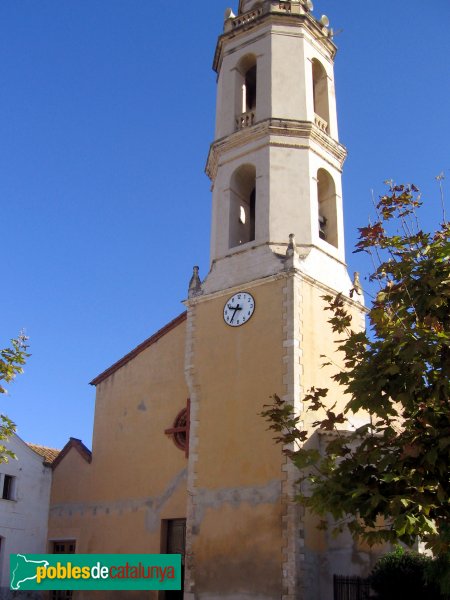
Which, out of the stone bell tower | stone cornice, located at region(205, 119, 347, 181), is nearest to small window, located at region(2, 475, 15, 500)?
the stone bell tower

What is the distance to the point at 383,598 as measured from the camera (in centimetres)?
1288

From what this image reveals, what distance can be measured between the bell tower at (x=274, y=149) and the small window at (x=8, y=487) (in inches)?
341

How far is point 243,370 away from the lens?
17.2m

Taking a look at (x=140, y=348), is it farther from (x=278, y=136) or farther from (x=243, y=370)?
(x=278, y=136)

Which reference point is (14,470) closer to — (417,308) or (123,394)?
(123,394)

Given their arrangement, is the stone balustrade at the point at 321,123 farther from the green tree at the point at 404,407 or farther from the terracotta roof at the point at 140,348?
the green tree at the point at 404,407

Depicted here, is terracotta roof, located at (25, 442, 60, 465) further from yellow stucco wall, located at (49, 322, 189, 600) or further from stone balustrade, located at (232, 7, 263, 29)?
stone balustrade, located at (232, 7, 263, 29)

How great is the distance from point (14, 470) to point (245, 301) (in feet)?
30.3

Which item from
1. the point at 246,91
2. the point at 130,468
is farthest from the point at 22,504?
the point at 246,91

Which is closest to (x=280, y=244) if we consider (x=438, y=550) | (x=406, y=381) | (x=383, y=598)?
(x=383, y=598)

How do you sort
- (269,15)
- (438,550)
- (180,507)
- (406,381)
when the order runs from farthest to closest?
(269,15) < (180,507) < (406,381) < (438,550)

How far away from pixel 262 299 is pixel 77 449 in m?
7.95

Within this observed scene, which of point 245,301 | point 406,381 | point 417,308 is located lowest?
point 406,381
